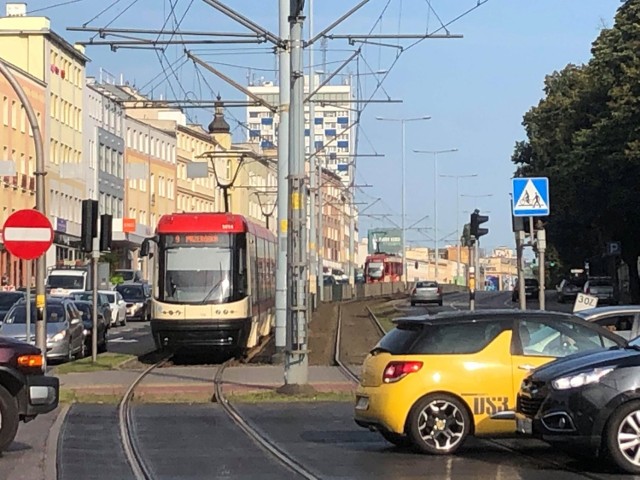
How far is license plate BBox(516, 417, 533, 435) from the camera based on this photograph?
508 inches

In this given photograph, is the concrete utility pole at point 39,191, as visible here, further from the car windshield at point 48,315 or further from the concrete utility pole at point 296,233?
the car windshield at point 48,315

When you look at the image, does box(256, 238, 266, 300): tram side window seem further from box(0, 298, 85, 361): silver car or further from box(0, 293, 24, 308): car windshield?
box(0, 293, 24, 308): car windshield

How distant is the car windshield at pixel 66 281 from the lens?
56.6 meters

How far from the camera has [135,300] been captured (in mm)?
60062

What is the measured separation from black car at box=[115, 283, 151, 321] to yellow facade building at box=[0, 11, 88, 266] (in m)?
17.6

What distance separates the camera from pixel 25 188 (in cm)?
8006

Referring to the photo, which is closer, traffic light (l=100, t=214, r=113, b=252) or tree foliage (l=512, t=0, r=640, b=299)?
traffic light (l=100, t=214, r=113, b=252)

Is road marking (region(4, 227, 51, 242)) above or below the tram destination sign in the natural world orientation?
below

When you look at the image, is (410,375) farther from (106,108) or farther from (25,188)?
(106,108)

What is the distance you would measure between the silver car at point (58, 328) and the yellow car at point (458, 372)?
1744cm

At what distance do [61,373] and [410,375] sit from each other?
1456cm

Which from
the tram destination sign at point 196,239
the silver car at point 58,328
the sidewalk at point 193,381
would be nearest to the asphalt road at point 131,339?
the silver car at point 58,328

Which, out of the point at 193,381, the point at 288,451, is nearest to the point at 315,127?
the point at 193,381

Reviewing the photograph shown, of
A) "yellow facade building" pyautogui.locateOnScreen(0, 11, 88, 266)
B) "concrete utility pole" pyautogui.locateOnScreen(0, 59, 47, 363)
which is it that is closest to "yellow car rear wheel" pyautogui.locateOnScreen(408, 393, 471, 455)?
"concrete utility pole" pyautogui.locateOnScreen(0, 59, 47, 363)
